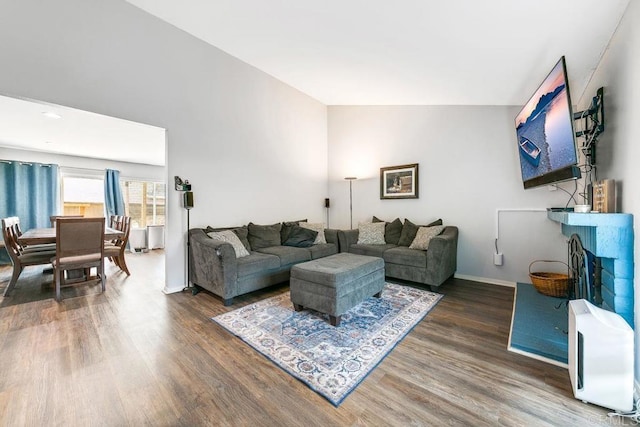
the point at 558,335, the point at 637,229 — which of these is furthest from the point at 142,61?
the point at 558,335

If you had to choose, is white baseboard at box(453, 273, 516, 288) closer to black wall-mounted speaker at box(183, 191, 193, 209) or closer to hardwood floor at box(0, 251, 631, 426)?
hardwood floor at box(0, 251, 631, 426)

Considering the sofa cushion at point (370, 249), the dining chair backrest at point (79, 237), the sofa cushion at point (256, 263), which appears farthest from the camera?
the sofa cushion at point (370, 249)

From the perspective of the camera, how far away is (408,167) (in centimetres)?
446

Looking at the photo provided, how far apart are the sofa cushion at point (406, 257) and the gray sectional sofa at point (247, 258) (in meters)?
0.98

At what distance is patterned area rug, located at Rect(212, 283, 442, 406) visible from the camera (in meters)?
1.73

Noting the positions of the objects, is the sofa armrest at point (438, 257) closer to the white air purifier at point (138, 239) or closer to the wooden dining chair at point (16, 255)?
the wooden dining chair at point (16, 255)

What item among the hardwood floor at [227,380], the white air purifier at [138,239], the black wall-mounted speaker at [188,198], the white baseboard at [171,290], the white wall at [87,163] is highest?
the white wall at [87,163]

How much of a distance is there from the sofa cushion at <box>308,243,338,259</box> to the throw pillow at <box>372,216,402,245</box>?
0.87 metres

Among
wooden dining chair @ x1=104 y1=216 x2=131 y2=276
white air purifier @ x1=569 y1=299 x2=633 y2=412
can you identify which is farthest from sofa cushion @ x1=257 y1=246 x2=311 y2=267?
white air purifier @ x1=569 y1=299 x2=633 y2=412

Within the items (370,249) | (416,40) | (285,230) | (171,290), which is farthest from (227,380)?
(416,40)

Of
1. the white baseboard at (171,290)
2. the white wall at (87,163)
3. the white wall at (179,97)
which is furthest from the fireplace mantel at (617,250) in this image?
the white wall at (87,163)

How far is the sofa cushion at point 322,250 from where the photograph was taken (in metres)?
3.93

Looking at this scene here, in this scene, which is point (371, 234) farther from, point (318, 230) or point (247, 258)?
point (247, 258)

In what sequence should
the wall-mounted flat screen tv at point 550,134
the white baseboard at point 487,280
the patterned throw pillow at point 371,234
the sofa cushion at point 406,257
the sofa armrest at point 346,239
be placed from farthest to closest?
the sofa armrest at point 346,239
the patterned throw pillow at point 371,234
the white baseboard at point 487,280
the sofa cushion at point 406,257
the wall-mounted flat screen tv at point 550,134
